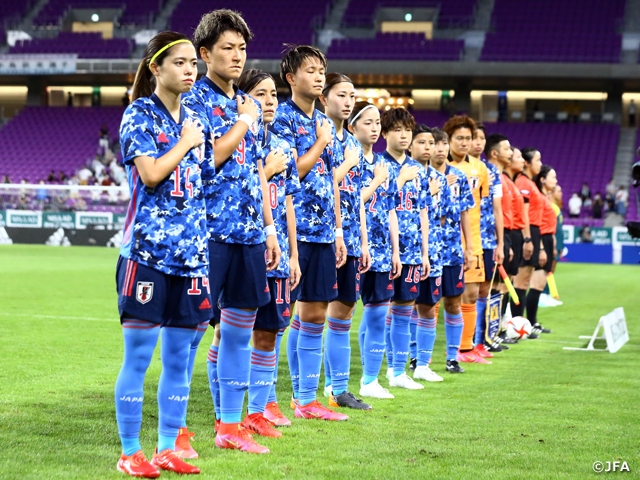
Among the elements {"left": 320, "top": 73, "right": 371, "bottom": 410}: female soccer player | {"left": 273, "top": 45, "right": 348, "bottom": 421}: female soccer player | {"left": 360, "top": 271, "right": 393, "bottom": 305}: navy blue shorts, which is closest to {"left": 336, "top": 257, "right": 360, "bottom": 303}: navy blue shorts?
{"left": 320, "top": 73, "right": 371, "bottom": 410}: female soccer player

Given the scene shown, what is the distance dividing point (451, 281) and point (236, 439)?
3.79m

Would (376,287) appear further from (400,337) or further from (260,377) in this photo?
(260,377)

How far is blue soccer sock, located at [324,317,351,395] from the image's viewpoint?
611 cm

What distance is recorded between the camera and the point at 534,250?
460 inches

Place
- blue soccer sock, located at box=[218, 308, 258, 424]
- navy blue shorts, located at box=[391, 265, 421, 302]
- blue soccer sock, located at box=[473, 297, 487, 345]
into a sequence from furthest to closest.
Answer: blue soccer sock, located at box=[473, 297, 487, 345] < navy blue shorts, located at box=[391, 265, 421, 302] < blue soccer sock, located at box=[218, 308, 258, 424]

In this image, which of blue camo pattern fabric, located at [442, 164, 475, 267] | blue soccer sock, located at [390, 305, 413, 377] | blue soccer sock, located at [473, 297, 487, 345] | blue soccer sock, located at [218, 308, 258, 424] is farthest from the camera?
blue soccer sock, located at [473, 297, 487, 345]

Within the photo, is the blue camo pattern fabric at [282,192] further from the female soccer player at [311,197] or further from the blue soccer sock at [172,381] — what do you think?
the blue soccer sock at [172,381]

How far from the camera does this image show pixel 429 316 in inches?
308

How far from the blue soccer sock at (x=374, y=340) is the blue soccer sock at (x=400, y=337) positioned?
57cm

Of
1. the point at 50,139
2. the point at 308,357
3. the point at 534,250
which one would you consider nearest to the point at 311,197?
the point at 308,357

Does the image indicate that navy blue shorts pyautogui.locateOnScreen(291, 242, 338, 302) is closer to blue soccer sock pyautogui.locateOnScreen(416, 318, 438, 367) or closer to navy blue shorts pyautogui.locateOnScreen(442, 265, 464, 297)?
blue soccer sock pyautogui.locateOnScreen(416, 318, 438, 367)

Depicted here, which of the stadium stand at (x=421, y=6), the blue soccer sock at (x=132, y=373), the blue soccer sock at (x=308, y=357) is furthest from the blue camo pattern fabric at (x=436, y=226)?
the stadium stand at (x=421, y=6)

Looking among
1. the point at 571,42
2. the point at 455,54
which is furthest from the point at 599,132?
the point at 455,54

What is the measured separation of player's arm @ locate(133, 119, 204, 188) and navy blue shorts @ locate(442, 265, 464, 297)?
446cm
